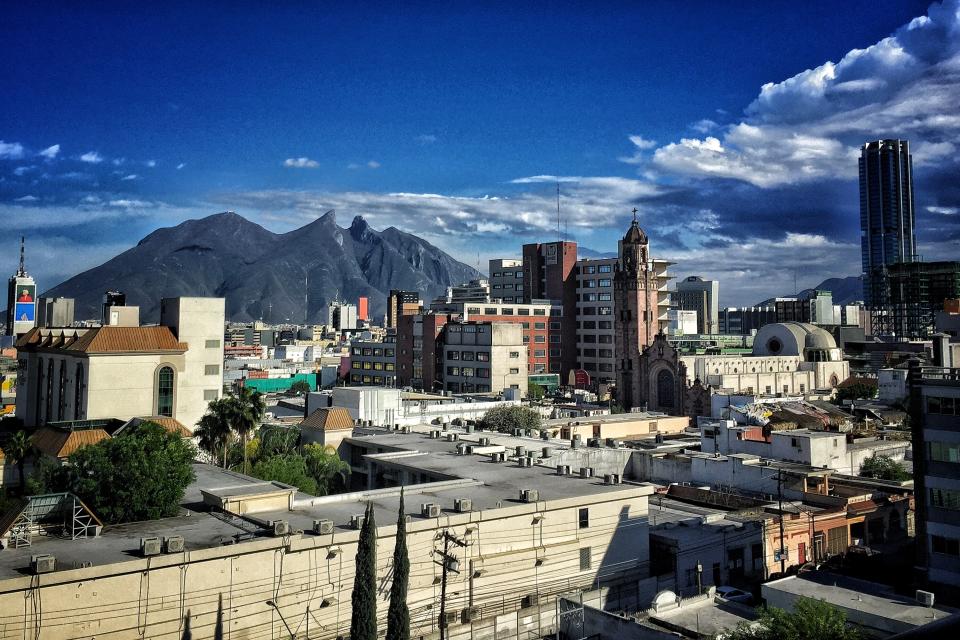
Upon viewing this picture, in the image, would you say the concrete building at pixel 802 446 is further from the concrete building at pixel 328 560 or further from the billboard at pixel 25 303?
the billboard at pixel 25 303

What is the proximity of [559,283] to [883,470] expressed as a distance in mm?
107014

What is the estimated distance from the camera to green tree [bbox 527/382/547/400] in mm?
124775

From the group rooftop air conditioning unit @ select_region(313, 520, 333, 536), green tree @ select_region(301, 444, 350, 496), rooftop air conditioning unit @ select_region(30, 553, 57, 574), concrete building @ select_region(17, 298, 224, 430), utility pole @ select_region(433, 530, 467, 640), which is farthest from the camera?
concrete building @ select_region(17, 298, 224, 430)

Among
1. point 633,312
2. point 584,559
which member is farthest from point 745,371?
point 584,559

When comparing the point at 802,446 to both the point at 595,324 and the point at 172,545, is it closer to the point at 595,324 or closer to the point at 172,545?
the point at 172,545

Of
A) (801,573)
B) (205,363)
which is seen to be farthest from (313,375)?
(801,573)

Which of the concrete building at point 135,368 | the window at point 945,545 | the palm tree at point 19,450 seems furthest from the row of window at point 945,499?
the concrete building at point 135,368

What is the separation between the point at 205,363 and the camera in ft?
208

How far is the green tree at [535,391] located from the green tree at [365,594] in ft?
326

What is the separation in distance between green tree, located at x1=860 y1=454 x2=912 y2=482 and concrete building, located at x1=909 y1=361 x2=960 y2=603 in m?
20.0

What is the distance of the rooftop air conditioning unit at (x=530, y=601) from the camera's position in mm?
32125

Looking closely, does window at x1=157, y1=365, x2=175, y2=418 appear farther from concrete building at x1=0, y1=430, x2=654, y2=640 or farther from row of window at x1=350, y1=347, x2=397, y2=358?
row of window at x1=350, y1=347, x2=397, y2=358

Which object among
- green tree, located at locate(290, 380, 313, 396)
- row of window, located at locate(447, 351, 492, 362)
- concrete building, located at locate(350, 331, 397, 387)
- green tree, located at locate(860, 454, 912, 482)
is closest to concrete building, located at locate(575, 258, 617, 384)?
row of window, located at locate(447, 351, 492, 362)

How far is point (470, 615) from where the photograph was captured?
3023 cm
